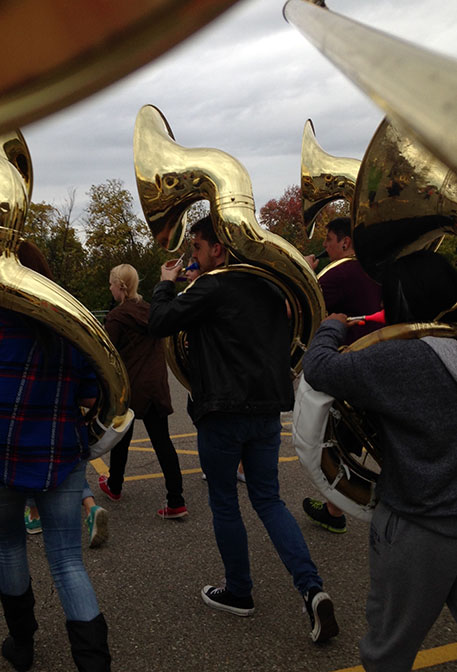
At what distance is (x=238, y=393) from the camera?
2.31m

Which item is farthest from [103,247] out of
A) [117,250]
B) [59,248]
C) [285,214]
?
[285,214]

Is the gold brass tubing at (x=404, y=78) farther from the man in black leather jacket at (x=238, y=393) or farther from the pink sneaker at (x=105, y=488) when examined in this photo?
the pink sneaker at (x=105, y=488)

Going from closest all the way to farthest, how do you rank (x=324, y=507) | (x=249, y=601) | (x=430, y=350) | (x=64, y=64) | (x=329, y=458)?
(x=64, y=64) < (x=430, y=350) < (x=329, y=458) < (x=249, y=601) < (x=324, y=507)

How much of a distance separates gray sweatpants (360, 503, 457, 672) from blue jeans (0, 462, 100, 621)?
91 centimetres

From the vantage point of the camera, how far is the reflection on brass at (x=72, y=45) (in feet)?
1.20

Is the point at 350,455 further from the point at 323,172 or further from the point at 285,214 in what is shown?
the point at 285,214

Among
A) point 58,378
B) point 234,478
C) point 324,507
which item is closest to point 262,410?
point 234,478

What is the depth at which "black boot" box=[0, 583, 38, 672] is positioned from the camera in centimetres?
208

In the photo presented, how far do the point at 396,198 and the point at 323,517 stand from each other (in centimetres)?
254

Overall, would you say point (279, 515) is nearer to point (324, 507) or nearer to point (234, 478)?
point (234, 478)

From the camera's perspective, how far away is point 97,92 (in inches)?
15.9

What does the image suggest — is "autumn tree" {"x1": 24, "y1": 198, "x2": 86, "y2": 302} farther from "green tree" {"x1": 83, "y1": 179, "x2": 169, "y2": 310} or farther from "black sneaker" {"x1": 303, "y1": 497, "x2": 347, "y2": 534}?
"black sneaker" {"x1": 303, "y1": 497, "x2": 347, "y2": 534}

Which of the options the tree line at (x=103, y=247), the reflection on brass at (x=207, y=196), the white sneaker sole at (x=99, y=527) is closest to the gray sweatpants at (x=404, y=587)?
A: the reflection on brass at (x=207, y=196)

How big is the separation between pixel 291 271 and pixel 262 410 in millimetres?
587
